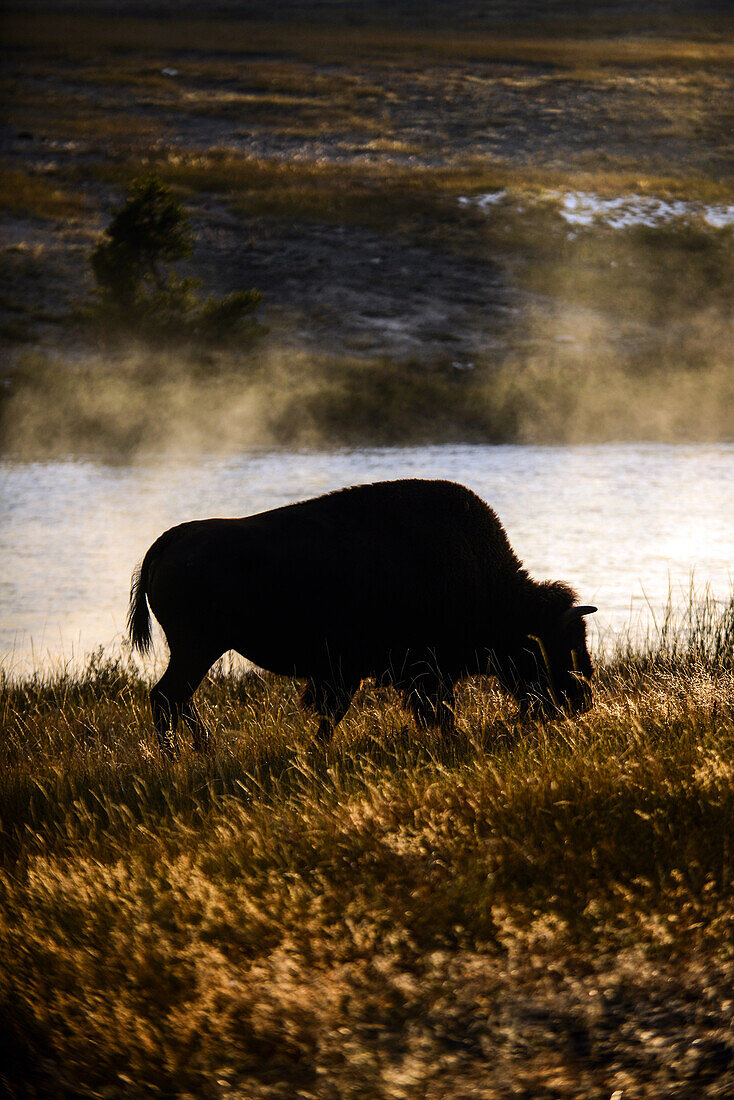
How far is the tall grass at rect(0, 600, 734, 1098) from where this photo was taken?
2521mm

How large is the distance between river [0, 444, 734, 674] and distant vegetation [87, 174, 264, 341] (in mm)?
6283

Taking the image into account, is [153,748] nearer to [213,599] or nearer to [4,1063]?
[213,599]

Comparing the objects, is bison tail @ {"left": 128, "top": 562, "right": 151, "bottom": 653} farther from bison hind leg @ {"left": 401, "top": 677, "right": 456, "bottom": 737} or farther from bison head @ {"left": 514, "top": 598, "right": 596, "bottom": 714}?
bison head @ {"left": 514, "top": 598, "right": 596, "bottom": 714}

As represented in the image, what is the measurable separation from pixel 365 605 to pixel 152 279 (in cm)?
2476

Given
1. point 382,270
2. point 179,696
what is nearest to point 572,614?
point 179,696

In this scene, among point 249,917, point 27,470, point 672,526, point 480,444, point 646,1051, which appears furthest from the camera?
point 480,444

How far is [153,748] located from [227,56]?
5335cm

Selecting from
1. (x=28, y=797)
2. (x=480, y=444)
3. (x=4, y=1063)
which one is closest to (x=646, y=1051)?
(x=4, y=1063)

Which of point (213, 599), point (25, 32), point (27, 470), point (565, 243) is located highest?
point (25, 32)

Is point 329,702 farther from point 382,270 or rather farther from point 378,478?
point 382,270

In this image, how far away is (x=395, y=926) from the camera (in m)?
2.97

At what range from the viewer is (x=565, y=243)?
4231 cm

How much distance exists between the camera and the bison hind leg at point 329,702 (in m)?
4.59

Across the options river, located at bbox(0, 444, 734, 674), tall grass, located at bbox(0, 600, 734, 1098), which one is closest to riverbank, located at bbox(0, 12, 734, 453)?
river, located at bbox(0, 444, 734, 674)
